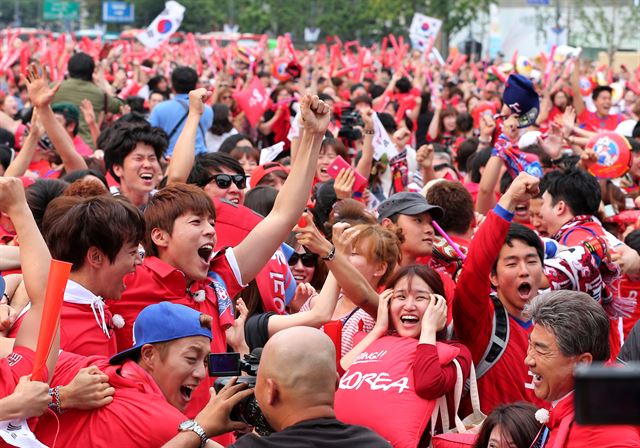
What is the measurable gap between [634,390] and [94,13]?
248 feet

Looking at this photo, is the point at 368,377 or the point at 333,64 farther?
the point at 333,64

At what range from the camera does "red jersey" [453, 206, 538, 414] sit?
184 inches

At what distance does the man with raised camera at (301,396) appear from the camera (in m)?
2.90

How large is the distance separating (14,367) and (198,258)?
3.62 feet

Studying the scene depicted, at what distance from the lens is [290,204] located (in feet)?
15.1

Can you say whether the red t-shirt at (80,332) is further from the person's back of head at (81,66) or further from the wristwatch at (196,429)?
the person's back of head at (81,66)

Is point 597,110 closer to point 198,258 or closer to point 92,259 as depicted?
point 198,258

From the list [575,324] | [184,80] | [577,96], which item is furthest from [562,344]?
[577,96]

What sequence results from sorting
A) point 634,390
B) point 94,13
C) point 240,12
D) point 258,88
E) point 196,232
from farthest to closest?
point 94,13 → point 240,12 → point 258,88 → point 196,232 → point 634,390

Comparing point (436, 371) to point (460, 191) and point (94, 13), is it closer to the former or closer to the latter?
point (460, 191)

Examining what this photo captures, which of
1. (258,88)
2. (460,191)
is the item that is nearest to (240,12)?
Result: (258,88)

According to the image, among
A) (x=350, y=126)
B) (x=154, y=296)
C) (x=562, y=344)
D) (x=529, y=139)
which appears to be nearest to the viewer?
(x=562, y=344)

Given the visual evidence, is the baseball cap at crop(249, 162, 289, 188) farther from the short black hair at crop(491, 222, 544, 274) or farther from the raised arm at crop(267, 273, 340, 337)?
the raised arm at crop(267, 273, 340, 337)

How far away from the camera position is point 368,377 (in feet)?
14.7
